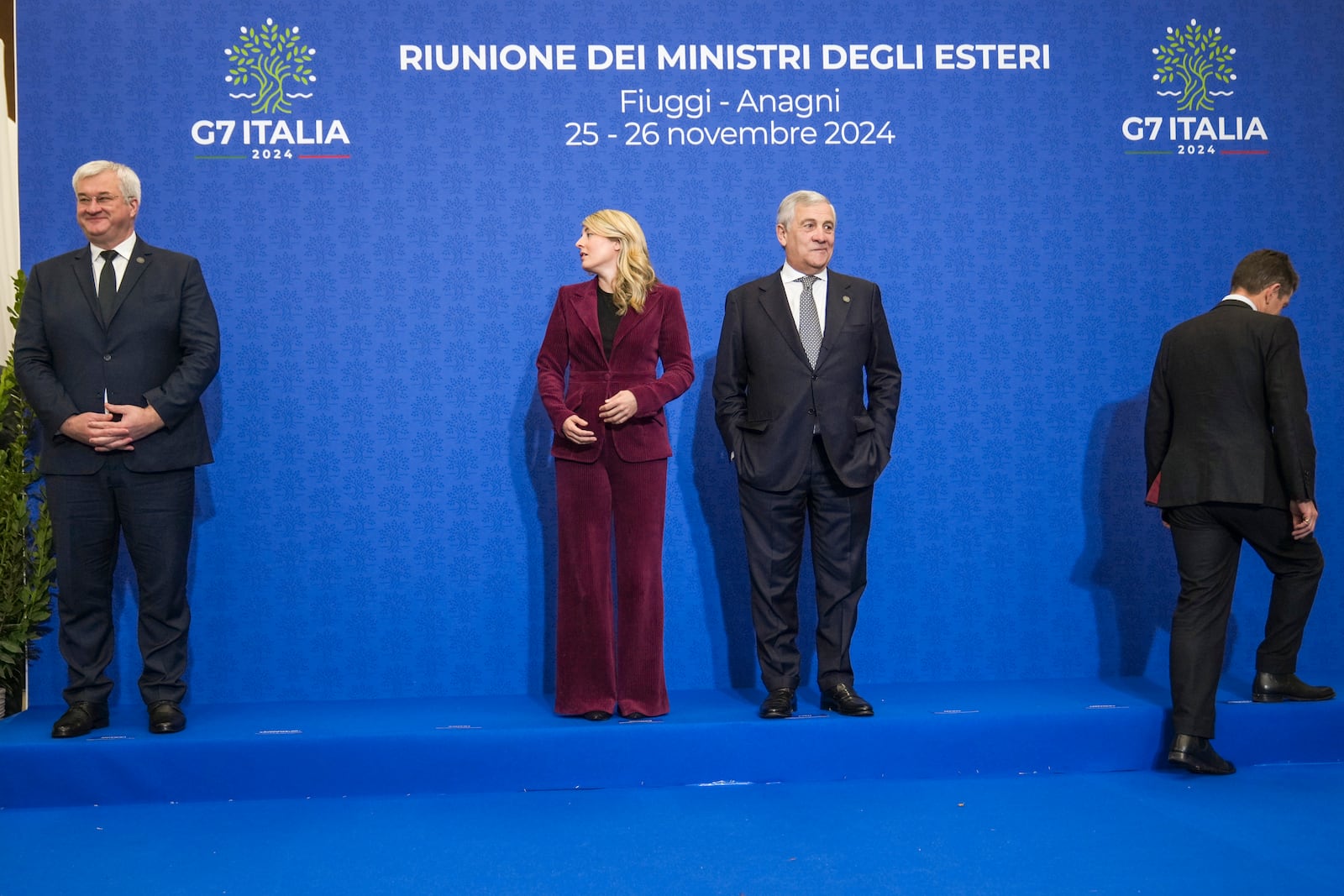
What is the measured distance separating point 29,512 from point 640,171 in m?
2.48

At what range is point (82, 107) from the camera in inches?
169

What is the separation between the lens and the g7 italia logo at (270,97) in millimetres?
4340

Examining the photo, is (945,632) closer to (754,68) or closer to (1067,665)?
(1067,665)

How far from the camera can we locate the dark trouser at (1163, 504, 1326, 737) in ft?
12.0

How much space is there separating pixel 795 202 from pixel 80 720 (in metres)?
2.73

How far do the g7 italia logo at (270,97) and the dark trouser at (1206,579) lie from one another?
320cm

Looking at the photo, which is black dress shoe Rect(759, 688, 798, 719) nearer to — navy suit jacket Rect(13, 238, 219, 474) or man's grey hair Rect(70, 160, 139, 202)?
navy suit jacket Rect(13, 238, 219, 474)

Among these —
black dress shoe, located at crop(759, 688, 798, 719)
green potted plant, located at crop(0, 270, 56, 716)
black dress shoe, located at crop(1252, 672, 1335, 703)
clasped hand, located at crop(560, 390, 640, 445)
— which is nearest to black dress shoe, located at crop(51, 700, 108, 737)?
green potted plant, located at crop(0, 270, 56, 716)

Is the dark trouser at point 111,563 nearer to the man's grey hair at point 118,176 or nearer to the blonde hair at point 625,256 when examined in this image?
the man's grey hair at point 118,176

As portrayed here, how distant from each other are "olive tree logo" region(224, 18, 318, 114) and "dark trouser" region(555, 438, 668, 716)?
5.87ft

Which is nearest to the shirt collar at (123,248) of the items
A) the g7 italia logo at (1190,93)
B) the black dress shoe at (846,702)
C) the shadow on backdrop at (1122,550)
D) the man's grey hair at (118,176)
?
the man's grey hair at (118,176)

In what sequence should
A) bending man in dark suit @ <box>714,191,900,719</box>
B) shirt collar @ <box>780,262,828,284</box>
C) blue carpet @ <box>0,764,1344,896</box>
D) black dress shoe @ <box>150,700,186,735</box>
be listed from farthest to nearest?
shirt collar @ <box>780,262,828,284</box>, bending man in dark suit @ <box>714,191,900,719</box>, black dress shoe @ <box>150,700,186,735</box>, blue carpet @ <box>0,764,1344,896</box>

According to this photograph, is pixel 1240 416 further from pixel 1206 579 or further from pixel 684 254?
pixel 684 254

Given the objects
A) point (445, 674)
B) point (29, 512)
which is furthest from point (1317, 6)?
point (29, 512)
